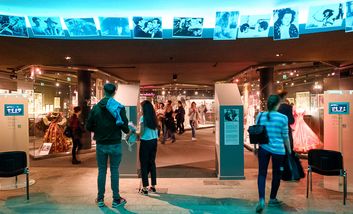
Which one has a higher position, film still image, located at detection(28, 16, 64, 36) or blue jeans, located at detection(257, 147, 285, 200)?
film still image, located at detection(28, 16, 64, 36)

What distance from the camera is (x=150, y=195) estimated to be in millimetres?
4984

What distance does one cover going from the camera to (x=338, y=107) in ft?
16.8

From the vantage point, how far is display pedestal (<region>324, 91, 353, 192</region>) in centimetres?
509

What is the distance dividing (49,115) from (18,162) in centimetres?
581

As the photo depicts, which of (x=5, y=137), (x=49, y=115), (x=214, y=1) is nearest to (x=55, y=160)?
(x=49, y=115)

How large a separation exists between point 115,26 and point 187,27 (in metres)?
1.26

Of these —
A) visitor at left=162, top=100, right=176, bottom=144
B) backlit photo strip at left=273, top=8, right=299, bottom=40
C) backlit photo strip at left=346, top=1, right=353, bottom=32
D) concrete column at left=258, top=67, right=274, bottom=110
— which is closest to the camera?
backlit photo strip at left=346, top=1, right=353, bottom=32

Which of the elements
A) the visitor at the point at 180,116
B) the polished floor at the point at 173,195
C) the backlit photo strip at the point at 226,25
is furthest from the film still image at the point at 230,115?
the visitor at the point at 180,116

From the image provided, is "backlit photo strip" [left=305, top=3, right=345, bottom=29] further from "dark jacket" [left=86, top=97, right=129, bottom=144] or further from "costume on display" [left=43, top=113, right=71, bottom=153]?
"costume on display" [left=43, top=113, right=71, bottom=153]

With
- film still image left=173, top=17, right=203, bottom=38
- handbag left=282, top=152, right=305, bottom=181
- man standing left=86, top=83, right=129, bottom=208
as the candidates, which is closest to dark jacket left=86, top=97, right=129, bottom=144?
man standing left=86, top=83, right=129, bottom=208

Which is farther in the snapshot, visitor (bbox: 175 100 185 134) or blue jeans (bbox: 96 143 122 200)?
visitor (bbox: 175 100 185 134)

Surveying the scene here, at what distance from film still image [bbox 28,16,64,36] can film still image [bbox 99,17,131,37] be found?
75 cm

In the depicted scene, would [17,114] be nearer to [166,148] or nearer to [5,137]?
[5,137]

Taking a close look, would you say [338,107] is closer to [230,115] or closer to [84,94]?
[230,115]
